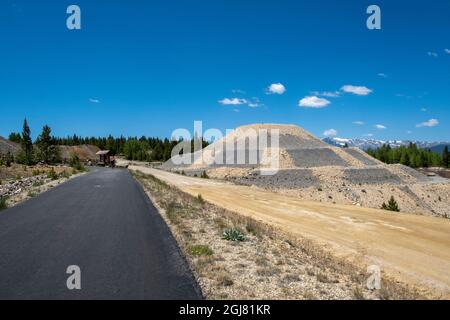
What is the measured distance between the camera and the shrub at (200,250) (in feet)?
38.9

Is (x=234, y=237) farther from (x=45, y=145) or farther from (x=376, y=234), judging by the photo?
(x=45, y=145)

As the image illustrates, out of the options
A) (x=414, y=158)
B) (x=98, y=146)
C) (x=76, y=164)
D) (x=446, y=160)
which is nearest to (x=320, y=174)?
(x=76, y=164)

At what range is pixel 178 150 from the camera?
146 m

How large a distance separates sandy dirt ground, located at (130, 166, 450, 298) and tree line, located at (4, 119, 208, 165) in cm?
7742

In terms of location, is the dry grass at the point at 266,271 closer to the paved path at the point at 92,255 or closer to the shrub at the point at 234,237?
the shrub at the point at 234,237

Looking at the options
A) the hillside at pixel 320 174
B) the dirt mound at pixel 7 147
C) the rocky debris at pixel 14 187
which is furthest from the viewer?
the dirt mound at pixel 7 147

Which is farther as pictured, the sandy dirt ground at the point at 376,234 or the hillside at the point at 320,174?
the hillside at the point at 320,174

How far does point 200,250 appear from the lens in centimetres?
1217

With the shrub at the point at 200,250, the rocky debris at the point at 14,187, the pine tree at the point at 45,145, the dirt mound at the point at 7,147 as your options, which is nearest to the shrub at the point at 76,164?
the pine tree at the point at 45,145

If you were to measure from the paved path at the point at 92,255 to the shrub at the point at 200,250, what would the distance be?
64cm

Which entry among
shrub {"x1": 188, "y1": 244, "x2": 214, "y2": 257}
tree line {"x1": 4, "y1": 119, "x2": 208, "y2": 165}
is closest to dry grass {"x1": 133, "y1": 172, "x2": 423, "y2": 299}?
shrub {"x1": 188, "y1": 244, "x2": 214, "y2": 257}

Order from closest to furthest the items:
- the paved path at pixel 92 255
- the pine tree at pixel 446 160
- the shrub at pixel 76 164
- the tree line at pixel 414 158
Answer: the paved path at pixel 92 255 < the shrub at pixel 76 164 < the pine tree at pixel 446 160 < the tree line at pixel 414 158

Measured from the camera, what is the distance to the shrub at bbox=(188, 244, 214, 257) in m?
11.9
